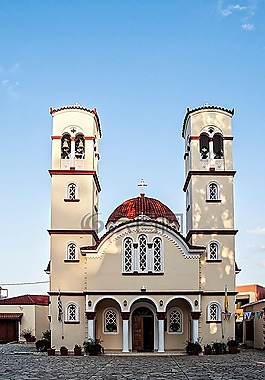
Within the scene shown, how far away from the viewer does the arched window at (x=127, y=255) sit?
3064cm

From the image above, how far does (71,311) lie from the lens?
102 ft

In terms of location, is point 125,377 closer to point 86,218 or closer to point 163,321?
point 163,321

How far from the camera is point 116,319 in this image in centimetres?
3180

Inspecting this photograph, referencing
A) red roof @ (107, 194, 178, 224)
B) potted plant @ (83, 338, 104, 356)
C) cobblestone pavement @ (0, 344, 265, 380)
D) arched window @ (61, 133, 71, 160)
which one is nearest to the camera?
cobblestone pavement @ (0, 344, 265, 380)

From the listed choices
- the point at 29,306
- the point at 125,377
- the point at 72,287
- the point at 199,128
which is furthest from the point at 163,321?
the point at 29,306

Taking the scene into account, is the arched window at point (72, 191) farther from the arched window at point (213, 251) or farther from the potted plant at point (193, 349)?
the potted plant at point (193, 349)

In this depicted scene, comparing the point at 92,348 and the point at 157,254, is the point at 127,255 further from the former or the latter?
the point at 92,348

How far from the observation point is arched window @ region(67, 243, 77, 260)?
1233 inches

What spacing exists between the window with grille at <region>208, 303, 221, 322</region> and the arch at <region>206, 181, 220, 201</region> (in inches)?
208

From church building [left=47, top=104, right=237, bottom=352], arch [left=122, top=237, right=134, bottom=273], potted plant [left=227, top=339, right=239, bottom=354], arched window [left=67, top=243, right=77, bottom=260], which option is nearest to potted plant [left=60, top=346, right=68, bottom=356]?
church building [left=47, top=104, right=237, bottom=352]

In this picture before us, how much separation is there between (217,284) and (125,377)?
13.2 meters

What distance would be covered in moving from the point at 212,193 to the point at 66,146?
7937 mm

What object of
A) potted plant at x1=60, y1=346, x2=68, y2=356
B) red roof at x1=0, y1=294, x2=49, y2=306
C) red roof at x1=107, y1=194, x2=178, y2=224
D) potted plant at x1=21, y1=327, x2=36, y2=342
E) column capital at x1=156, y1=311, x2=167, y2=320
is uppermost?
red roof at x1=107, y1=194, x2=178, y2=224

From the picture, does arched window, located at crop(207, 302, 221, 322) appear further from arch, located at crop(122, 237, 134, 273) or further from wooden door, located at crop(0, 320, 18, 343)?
wooden door, located at crop(0, 320, 18, 343)
